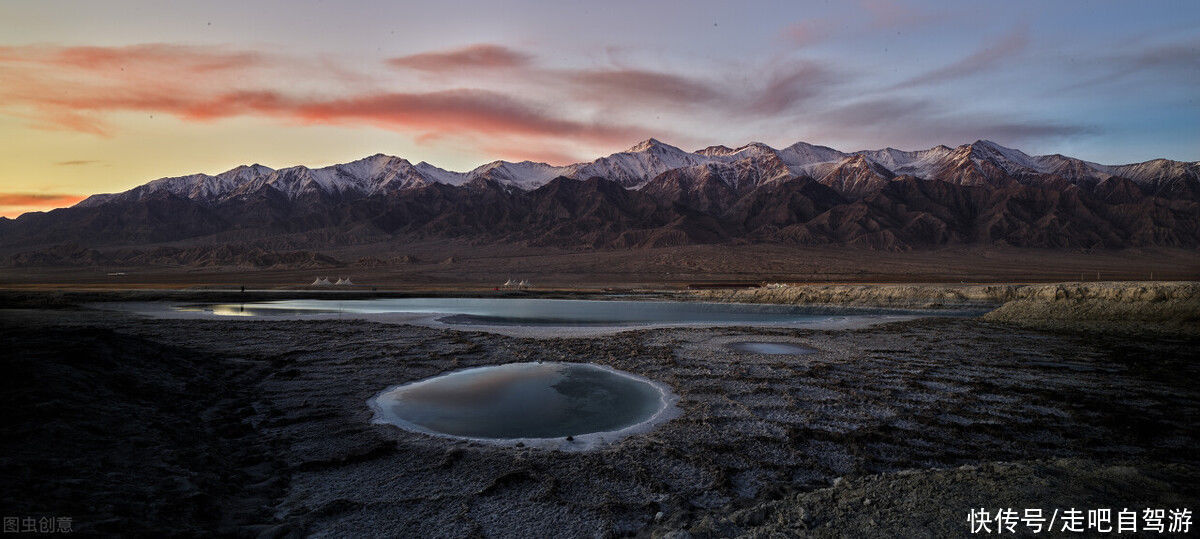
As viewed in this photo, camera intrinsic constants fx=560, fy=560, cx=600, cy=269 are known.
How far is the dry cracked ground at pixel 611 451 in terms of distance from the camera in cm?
561

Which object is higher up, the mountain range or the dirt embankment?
the mountain range

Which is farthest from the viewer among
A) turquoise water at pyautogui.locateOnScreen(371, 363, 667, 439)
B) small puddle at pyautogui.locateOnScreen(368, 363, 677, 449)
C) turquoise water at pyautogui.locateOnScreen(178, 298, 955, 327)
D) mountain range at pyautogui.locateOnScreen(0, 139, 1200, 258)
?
mountain range at pyautogui.locateOnScreen(0, 139, 1200, 258)

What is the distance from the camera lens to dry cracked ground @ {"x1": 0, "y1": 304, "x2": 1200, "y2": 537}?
5.61 metres

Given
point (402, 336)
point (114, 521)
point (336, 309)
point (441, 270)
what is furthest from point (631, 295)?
point (441, 270)

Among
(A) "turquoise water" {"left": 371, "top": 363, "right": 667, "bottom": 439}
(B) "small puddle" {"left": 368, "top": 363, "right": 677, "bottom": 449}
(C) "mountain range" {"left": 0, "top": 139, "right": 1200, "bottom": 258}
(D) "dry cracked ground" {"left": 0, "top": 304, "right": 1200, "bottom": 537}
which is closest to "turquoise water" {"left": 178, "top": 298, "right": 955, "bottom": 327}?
(A) "turquoise water" {"left": 371, "top": 363, "right": 667, "bottom": 439}

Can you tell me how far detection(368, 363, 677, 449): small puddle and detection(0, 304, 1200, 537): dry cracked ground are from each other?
0.56 meters

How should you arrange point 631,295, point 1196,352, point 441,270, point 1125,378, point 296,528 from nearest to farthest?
point 296,528 → point 1125,378 → point 1196,352 → point 631,295 → point 441,270

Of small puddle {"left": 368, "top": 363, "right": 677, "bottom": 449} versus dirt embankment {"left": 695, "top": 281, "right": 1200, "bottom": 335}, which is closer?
small puddle {"left": 368, "top": 363, "right": 677, "bottom": 449}

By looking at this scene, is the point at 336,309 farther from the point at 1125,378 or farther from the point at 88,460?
the point at 1125,378

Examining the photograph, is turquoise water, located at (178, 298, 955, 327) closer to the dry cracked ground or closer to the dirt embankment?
the dirt embankment

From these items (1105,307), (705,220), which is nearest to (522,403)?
(1105,307)

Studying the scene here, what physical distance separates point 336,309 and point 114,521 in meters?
29.8

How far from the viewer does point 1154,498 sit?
16.7ft

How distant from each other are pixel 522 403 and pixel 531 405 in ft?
0.87
